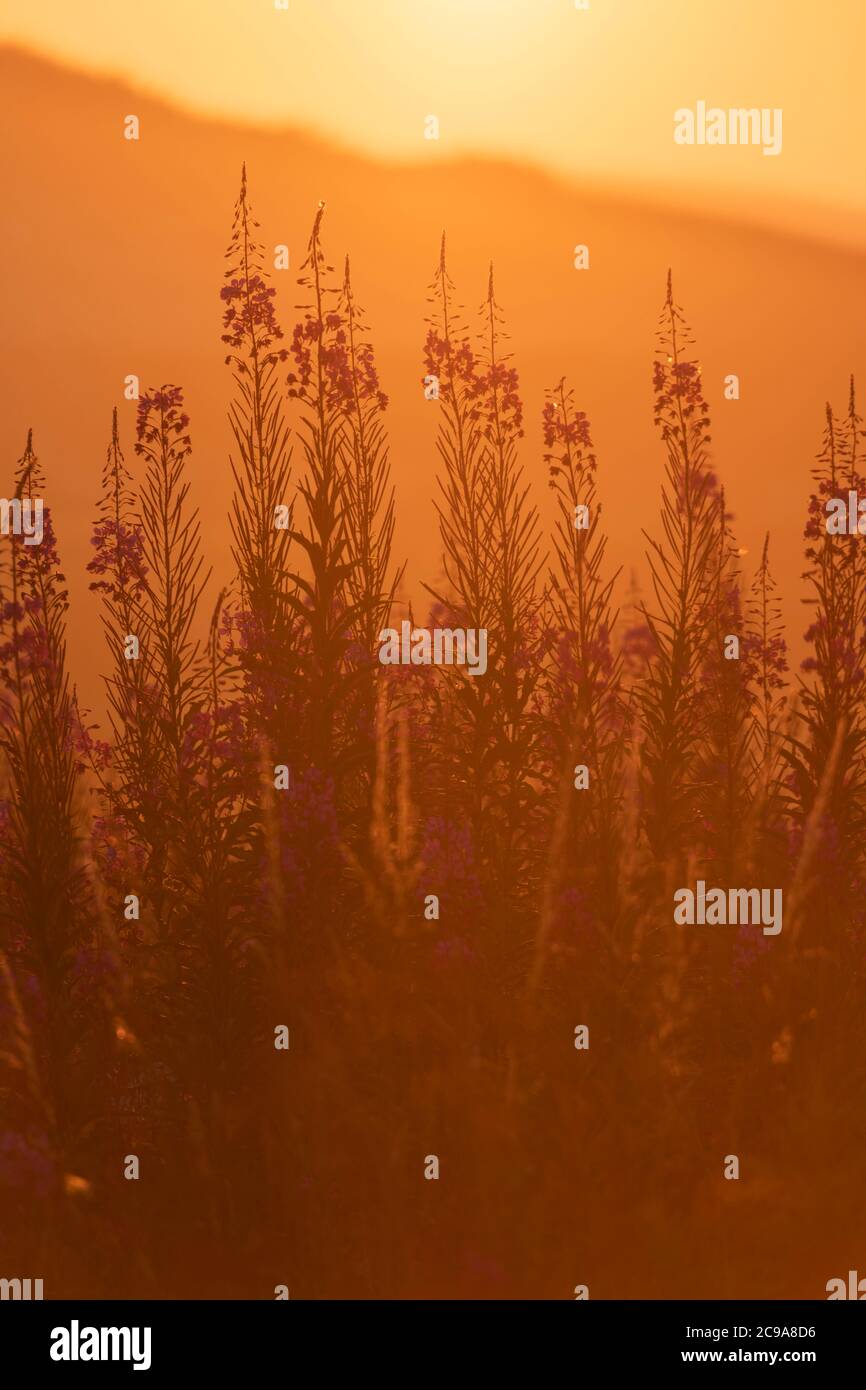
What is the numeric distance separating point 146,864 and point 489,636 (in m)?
2.23

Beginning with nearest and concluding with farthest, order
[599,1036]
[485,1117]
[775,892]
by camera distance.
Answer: [485,1117]
[599,1036]
[775,892]

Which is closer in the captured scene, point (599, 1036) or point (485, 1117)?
point (485, 1117)

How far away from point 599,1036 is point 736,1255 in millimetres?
1294

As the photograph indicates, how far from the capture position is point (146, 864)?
8.47 metres

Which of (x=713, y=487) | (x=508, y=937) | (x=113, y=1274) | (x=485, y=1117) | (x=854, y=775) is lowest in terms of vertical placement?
(x=113, y=1274)

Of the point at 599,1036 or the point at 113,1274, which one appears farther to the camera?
the point at 599,1036

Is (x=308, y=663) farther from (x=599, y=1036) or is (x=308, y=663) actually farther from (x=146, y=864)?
(x=599, y=1036)

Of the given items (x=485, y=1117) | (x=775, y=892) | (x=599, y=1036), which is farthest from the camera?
(x=775, y=892)

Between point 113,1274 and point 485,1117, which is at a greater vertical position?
point 485,1117

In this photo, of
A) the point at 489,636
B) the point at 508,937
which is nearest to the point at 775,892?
the point at 508,937

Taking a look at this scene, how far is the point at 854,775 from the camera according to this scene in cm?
877

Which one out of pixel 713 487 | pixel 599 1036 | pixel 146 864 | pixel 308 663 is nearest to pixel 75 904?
pixel 146 864

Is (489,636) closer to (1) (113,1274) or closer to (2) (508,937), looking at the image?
(2) (508,937)

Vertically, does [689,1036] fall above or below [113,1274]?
above
